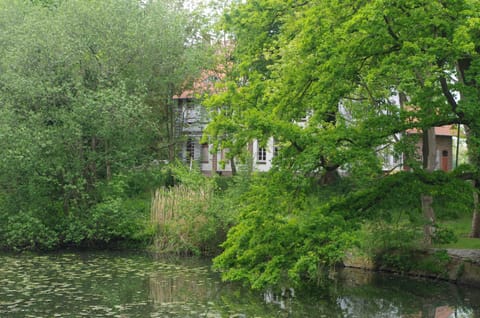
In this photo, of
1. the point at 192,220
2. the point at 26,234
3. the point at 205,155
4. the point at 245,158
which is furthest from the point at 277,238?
the point at 205,155

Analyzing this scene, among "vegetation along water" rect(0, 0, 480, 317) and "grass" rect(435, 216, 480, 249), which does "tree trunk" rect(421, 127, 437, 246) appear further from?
"grass" rect(435, 216, 480, 249)

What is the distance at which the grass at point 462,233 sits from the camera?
22.3 meters

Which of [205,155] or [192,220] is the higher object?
[205,155]

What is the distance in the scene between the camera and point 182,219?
26000 mm

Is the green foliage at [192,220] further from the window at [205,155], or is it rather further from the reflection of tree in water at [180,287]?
the window at [205,155]

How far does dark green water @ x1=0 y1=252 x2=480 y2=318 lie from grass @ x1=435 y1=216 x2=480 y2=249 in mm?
3001

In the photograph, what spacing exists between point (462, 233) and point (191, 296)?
45.5 ft

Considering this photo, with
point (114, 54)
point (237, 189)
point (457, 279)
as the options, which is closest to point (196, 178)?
point (237, 189)

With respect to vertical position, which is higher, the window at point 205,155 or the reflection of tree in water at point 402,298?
the window at point 205,155

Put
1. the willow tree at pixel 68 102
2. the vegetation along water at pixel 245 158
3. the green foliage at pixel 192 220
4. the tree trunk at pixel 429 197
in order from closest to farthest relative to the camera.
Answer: the vegetation along water at pixel 245 158 → the tree trunk at pixel 429 197 → the green foliage at pixel 192 220 → the willow tree at pixel 68 102

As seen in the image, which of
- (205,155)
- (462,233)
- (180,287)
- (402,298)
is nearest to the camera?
(402,298)

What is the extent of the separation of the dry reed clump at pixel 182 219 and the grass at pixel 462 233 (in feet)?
29.6

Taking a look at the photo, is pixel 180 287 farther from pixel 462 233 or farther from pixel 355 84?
pixel 462 233

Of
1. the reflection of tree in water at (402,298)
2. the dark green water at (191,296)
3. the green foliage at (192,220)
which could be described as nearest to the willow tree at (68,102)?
the green foliage at (192,220)
